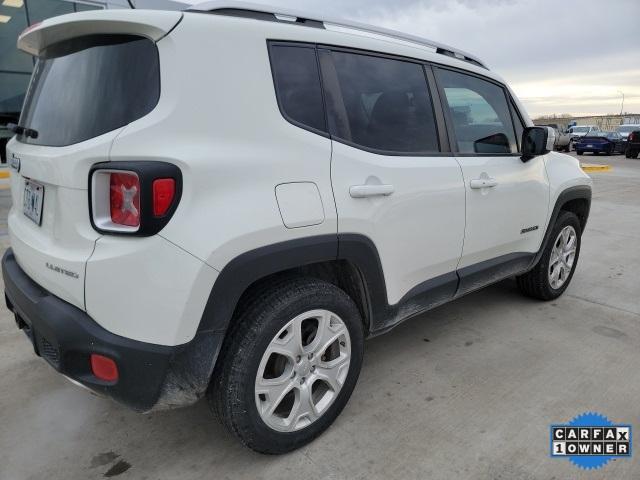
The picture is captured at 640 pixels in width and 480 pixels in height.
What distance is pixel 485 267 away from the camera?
3.11m

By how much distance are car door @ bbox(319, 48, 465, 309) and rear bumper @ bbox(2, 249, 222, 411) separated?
2.69 ft

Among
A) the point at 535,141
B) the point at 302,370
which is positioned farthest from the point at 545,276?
the point at 302,370

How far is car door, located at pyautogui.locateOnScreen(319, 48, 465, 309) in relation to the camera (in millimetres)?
2166

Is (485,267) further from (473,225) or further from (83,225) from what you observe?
(83,225)

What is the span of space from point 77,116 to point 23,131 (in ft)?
2.07

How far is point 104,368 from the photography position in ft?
5.56

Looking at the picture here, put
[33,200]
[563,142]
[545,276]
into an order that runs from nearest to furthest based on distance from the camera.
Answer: [33,200] → [545,276] → [563,142]

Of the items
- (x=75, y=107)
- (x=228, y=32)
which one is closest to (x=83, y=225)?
(x=75, y=107)

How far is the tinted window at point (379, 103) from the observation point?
2201mm

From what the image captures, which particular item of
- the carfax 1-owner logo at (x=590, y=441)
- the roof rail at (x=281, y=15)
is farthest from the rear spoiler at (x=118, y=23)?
the carfax 1-owner logo at (x=590, y=441)

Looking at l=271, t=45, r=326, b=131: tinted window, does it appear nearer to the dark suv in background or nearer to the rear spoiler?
the rear spoiler

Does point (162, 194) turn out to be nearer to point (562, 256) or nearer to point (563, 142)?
point (562, 256)

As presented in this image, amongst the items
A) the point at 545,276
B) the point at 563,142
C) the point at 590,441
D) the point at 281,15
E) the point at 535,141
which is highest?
the point at 281,15

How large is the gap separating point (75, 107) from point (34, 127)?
1.41 feet
